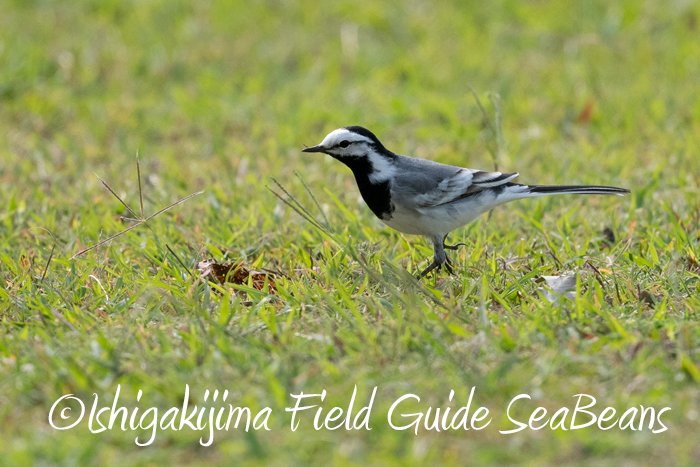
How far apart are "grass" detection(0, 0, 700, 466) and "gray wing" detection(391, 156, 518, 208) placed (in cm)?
36

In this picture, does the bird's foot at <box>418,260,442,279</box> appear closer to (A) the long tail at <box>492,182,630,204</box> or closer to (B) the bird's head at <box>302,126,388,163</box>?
(A) the long tail at <box>492,182,630,204</box>

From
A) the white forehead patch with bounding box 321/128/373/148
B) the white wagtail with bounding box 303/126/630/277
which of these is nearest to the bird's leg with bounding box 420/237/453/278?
the white wagtail with bounding box 303/126/630/277

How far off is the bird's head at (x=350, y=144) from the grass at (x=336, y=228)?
0.55 meters

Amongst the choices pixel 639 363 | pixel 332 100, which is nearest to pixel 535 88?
pixel 332 100

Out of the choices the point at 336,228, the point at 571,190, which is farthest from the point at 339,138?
the point at 571,190

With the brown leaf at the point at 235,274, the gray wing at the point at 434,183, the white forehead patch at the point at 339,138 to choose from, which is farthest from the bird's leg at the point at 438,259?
the brown leaf at the point at 235,274

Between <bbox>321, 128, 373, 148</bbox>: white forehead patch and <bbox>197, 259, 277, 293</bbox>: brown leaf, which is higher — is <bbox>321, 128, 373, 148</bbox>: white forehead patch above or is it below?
above

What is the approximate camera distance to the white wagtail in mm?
4781

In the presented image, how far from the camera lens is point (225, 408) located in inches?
128

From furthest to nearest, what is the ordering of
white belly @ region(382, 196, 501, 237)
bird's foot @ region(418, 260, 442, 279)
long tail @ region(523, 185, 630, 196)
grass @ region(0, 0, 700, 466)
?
1. long tail @ region(523, 185, 630, 196)
2. white belly @ region(382, 196, 501, 237)
3. bird's foot @ region(418, 260, 442, 279)
4. grass @ region(0, 0, 700, 466)

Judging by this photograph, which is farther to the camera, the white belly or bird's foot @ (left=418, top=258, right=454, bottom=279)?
the white belly

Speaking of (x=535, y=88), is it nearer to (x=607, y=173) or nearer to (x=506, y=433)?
(x=607, y=173)

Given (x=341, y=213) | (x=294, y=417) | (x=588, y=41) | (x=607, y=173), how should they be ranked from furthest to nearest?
1. (x=588, y=41)
2. (x=607, y=173)
3. (x=341, y=213)
4. (x=294, y=417)

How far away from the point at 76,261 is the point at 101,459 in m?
2.09
